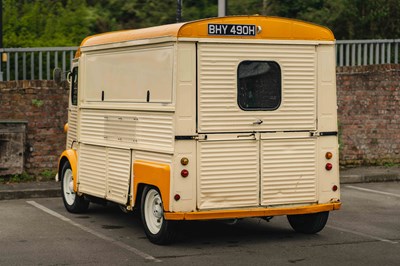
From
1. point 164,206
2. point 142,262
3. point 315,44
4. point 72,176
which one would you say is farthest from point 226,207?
point 72,176

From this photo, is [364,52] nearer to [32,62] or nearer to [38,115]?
[32,62]

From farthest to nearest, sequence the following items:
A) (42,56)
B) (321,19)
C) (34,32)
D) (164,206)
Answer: (321,19) → (34,32) → (42,56) → (164,206)

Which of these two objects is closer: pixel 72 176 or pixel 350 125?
pixel 72 176

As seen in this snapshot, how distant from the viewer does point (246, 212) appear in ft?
36.3

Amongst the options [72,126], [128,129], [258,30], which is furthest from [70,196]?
[258,30]

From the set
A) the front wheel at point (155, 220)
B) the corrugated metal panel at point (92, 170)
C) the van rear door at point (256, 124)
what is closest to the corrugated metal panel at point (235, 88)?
the van rear door at point (256, 124)

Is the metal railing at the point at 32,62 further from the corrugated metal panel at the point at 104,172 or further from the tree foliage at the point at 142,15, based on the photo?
the corrugated metal panel at the point at 104,172

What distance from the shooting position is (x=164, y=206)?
35.4ft

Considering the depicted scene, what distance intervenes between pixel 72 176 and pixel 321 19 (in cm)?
1329

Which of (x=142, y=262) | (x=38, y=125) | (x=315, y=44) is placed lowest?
(x=142, y=262)

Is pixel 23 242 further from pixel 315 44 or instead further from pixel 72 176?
pixel 315 44

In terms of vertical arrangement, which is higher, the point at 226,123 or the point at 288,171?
the point at 226,123

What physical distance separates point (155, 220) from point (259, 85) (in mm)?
1971

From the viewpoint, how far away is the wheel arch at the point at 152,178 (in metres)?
10.8
